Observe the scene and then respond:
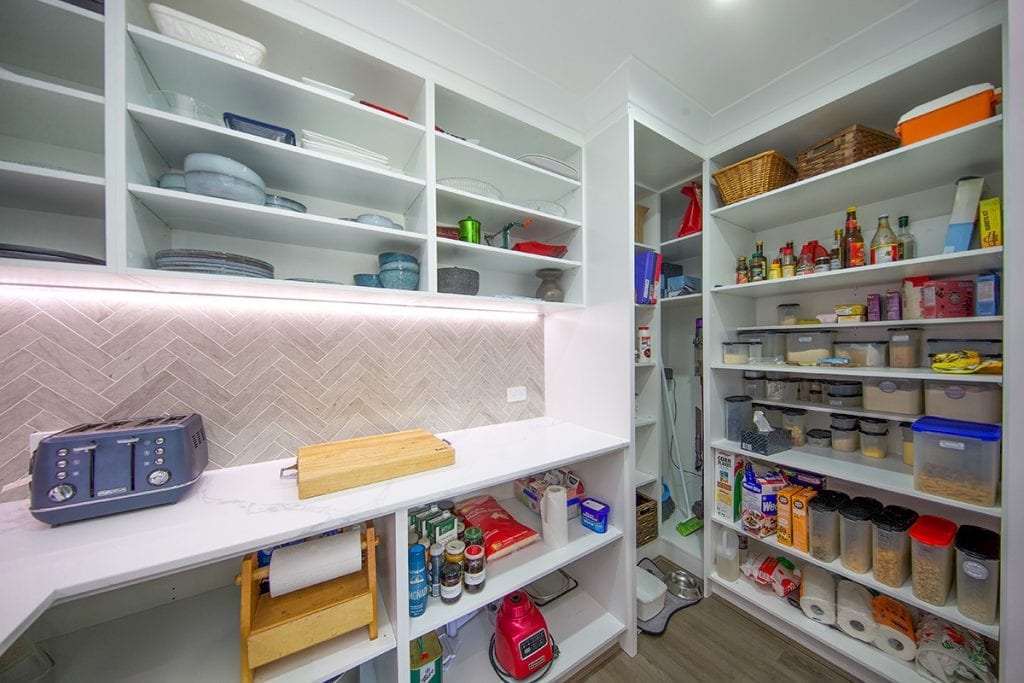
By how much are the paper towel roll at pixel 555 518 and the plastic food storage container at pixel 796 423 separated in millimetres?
1317

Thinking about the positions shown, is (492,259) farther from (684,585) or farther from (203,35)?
(684,585)

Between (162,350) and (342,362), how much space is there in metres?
0.54

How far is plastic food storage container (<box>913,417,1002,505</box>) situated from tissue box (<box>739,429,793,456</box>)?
443 mm

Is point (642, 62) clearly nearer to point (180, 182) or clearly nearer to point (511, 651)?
point (180, 182)

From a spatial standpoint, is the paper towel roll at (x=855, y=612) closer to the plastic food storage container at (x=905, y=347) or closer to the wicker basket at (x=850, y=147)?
the plastic food storage container at (x=905, y=347)

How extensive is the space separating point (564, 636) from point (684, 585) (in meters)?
0.83

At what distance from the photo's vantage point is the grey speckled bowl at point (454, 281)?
4.20 ft

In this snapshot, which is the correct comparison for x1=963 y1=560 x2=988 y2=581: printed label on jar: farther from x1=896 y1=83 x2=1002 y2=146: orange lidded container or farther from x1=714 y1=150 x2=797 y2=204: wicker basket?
x1=714 y1=150 x2=797 y2=204: wicker basket

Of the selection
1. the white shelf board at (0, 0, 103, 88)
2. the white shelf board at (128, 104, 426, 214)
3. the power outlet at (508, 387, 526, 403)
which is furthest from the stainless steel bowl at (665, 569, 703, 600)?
the white shelf board at (0, 0, 103, 88)

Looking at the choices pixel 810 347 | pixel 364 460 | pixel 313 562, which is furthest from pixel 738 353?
pixel 313 562

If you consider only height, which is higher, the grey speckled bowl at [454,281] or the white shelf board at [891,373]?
the grey speckled bowl at [454,281]

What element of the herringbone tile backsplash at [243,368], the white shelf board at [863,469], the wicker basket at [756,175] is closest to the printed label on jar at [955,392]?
the white shelf board at [863,469]

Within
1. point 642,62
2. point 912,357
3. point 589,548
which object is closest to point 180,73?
point 642,62

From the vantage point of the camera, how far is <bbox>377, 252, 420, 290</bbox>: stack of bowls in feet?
3.89
